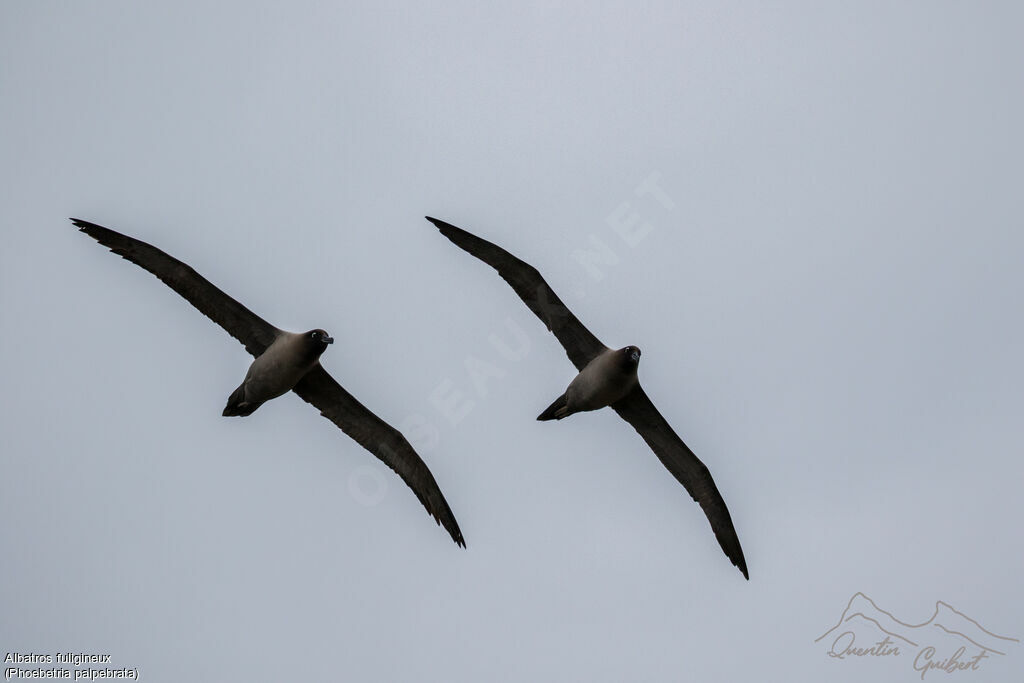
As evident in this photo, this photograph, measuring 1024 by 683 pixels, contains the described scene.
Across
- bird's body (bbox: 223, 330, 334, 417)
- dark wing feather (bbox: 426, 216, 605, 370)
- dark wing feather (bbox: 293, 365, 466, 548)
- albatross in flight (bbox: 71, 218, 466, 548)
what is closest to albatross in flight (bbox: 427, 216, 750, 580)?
dark wing feather (bbox: 426, 216, 605, 370)

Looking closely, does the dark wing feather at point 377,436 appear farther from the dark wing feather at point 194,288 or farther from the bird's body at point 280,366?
the dark wing feather at point 194,288

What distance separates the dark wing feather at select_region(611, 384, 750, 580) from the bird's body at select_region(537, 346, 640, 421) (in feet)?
2.33

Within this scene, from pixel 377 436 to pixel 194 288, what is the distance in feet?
17.1

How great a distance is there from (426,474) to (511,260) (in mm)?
5472

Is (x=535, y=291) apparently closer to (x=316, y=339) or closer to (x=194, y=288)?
(x=316, y=339)

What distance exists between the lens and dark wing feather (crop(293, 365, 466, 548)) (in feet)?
80.2

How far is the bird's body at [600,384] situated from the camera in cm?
2350

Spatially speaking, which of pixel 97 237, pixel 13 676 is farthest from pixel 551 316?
pixel 13 676

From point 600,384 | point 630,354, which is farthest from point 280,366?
point 630,354

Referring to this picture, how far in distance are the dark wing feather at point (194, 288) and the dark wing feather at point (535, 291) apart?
4.49m

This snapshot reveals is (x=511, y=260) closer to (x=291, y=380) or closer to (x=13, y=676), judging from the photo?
(x=291, y=380)

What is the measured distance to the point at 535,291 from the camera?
79.6 ft

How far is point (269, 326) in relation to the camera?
930 inches

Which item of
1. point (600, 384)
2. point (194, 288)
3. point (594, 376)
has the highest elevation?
point (194, 288)
